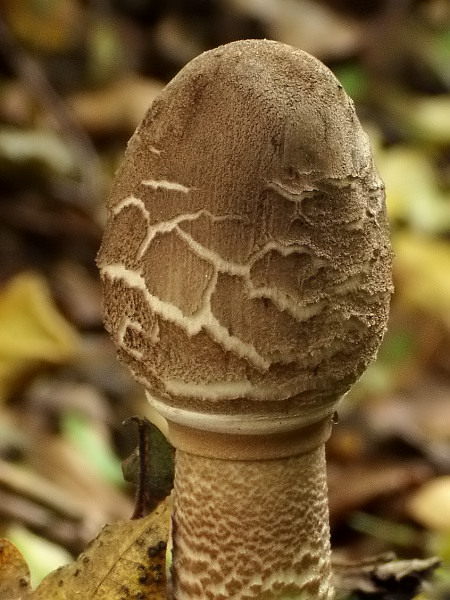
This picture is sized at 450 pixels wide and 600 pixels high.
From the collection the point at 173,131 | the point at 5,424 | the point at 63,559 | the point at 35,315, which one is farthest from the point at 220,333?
the point at 35,315

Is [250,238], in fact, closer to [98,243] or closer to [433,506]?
[433,506]

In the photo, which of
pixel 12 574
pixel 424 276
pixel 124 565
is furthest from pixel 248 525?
pixel 424 276

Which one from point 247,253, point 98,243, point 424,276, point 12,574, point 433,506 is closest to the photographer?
point 247,253

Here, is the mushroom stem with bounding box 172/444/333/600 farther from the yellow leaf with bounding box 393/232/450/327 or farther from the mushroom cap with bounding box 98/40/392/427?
the yellow leaf with bounding box 393/232/450/327

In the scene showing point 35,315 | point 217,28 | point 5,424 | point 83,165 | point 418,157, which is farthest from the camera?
point 217,28

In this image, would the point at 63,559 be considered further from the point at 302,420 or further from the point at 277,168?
the point at 277,168

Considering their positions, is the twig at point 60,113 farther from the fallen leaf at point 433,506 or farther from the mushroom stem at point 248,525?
the mushroom stem at point 248,525
